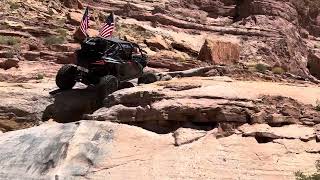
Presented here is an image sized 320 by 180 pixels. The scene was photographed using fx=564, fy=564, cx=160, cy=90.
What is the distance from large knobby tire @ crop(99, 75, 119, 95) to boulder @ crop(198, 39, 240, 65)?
38.0 feet

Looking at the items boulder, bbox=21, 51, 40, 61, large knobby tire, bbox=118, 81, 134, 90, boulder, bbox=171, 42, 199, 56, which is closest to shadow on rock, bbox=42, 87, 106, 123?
large knobby tire, bbox=118, 81, 134, 90

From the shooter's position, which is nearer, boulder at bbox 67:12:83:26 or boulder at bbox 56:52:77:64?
boulder at bbox 56:52:77:64

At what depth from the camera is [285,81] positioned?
16.2m

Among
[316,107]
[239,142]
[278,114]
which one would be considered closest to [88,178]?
[239,142]

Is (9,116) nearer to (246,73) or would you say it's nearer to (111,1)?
(246,73)

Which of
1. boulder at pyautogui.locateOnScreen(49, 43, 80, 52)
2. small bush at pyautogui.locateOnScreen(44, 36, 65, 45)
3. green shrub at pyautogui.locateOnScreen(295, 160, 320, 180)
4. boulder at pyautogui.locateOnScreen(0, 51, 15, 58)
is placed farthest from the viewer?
small bush at pyautogui.locateOnScreen(44, 36, 65, 45)

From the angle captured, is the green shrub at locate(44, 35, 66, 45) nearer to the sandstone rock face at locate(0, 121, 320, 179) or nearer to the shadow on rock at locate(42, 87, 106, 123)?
the shadow on rock at locate(42, 87, 106, 123)

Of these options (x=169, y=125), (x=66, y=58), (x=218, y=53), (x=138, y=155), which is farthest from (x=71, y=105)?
(x=218, y=53)

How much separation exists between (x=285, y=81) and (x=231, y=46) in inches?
453

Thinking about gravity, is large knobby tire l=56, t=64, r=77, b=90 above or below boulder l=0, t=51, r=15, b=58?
above

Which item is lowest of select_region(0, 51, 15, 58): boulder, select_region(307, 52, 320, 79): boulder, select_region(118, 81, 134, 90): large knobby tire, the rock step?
select_region(307, 52, 320, 79): boulder

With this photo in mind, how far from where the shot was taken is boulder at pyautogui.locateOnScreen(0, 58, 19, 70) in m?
20.3

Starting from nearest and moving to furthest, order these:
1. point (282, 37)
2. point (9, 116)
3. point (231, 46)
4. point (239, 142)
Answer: point (239, 142) < point (9, 116) < point (231, 46) < point (282, 37)

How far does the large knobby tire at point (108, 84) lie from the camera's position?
14508 millimetres
